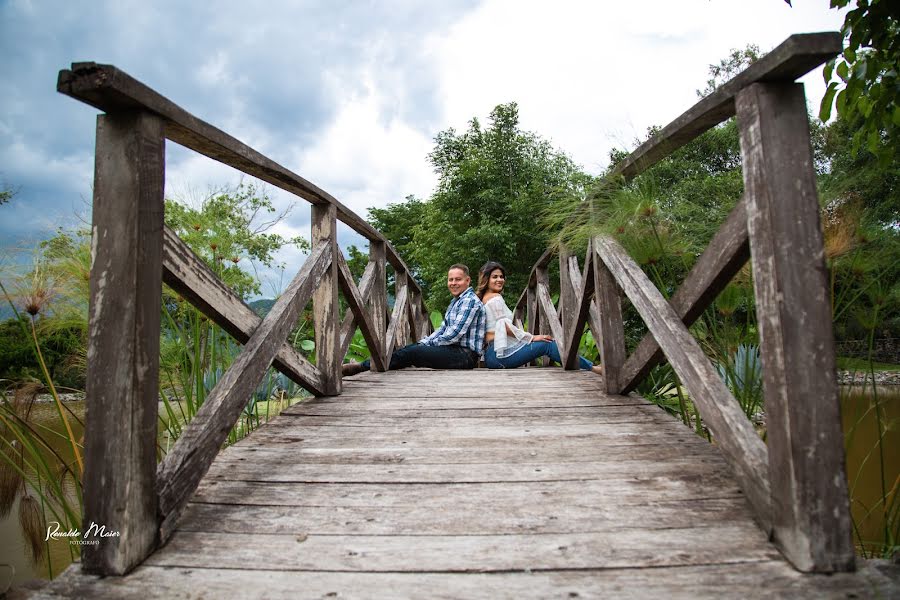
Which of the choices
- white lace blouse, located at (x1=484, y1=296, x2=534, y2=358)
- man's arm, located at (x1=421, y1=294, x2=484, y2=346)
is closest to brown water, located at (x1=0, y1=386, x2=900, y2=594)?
man's arm, located at (x1=421, y1=294, x2=484, y2=346)

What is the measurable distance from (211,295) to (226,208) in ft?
6.60

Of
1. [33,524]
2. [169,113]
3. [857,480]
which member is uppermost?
[169,113]

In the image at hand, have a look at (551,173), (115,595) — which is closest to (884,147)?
(115,595)

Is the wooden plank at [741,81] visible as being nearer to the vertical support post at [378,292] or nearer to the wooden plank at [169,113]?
the wooden plank at [169,113]

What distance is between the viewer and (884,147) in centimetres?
194

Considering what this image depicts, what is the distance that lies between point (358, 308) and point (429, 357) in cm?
116

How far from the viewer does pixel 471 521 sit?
4.05 feet

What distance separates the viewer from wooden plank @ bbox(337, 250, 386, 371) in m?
2.71

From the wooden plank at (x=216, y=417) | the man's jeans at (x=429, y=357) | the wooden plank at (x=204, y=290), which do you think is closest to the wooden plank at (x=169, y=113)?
the wooden plank at (x=204, y=290)

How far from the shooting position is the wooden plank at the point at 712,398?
1.18 metres

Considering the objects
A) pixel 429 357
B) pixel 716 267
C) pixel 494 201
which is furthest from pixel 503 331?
pixel 494 201

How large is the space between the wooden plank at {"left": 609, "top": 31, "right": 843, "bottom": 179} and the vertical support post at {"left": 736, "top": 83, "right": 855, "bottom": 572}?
0.14 feet

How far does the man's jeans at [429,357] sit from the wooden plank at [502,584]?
9.71 ft

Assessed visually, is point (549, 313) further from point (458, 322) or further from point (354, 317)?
point (354, 317)
